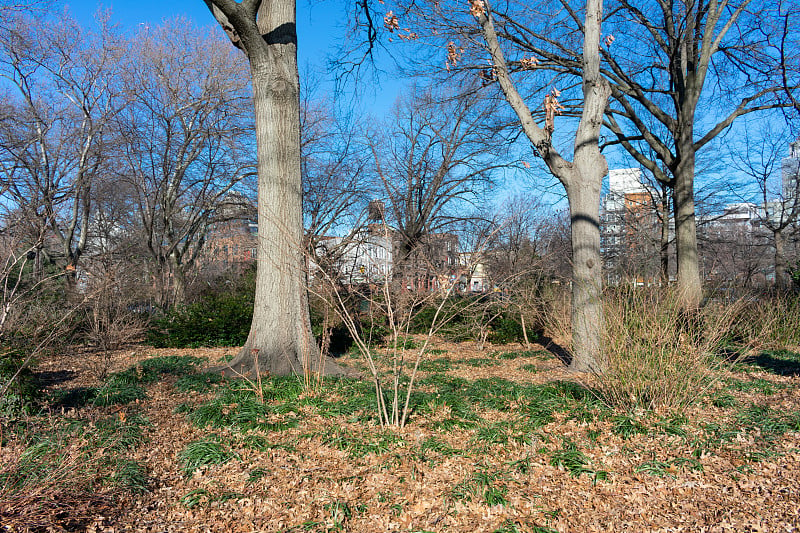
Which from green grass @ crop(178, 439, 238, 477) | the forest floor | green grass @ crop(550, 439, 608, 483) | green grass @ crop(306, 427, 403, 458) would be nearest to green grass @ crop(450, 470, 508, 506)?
the forest floor

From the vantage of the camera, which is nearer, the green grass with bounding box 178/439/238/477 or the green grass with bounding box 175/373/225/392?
the green grass with bounding box 178/439/238/477

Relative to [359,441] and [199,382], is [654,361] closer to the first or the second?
[359,441]

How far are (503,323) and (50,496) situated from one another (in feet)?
31.8

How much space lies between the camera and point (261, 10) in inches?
257

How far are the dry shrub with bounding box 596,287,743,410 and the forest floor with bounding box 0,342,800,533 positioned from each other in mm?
186

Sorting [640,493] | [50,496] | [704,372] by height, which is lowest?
[640,493]

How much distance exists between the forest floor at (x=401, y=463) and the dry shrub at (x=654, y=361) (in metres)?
0.19

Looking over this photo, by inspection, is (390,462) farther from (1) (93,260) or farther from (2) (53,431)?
(1) (93,260)

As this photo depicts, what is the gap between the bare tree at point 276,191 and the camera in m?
6.24

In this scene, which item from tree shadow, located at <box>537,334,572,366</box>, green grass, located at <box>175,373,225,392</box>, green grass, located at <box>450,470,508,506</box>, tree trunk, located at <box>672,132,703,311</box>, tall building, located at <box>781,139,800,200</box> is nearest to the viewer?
green grass, located at <box>450,470,508,506</box>

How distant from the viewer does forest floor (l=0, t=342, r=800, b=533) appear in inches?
106

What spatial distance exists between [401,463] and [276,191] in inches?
163

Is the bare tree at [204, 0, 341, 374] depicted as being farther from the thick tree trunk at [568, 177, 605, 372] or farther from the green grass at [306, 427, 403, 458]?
the thick tree trunk at [568, 177, 605, 372]

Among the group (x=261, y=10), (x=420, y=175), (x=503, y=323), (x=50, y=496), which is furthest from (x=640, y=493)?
(x=420, y=175)
